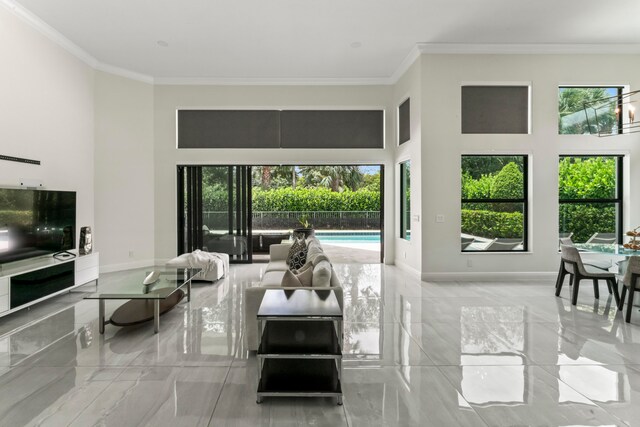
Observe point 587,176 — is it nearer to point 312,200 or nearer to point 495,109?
point 495,109

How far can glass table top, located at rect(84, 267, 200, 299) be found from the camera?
368 cm

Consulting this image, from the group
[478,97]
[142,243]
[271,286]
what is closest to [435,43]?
[478,97]

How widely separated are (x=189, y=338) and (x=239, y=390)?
123 cm

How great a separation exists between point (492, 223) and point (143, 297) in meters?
5.50

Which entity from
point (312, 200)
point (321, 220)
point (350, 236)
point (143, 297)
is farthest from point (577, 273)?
point (312, 200)

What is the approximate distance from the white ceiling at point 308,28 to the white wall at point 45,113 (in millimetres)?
392

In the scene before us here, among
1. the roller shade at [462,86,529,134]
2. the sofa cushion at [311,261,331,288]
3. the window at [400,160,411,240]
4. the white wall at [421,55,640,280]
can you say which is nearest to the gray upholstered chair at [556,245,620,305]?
the white wall at [421,55,640,280]

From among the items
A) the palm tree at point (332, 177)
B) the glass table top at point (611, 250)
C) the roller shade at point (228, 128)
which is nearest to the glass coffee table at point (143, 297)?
the roller shade at point (228, 128)

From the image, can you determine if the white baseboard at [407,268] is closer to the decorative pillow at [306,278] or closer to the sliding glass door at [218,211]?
the sliding glass door at [218,211]

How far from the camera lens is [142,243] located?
24.5 ft

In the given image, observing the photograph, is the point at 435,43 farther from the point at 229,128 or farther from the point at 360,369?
the point at 360,369

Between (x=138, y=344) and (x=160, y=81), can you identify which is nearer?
(x=138, y=344)

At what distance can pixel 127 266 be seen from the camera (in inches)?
286

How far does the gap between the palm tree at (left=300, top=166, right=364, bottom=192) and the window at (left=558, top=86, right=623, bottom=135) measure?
10834 mm
